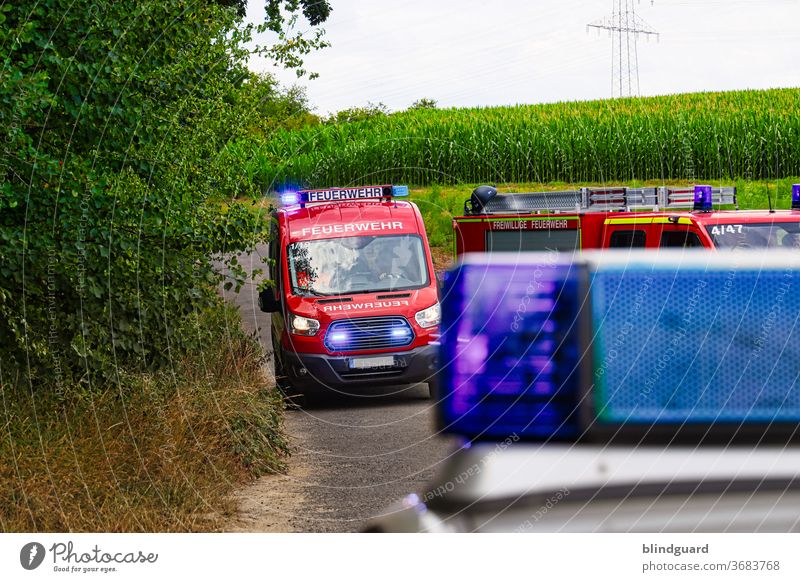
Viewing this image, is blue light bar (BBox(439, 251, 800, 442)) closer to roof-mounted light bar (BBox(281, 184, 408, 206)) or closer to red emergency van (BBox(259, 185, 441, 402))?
red emergency van (BBox(259, 185, 441, 402))

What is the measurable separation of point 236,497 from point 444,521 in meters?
6.22

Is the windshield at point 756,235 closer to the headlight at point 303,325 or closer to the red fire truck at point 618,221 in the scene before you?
the red fire truck at point 618,221

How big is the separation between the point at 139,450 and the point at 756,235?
7098 mm

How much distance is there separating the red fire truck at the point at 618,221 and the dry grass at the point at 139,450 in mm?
5074

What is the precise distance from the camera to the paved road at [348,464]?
8211mm

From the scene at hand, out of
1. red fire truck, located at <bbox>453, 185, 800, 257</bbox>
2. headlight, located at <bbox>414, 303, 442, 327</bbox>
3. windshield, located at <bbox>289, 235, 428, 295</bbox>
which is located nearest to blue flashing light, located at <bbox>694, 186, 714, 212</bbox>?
red fire truck, located at <bbox>453, 185, 800, 257</bbox>

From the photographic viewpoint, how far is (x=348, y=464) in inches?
406

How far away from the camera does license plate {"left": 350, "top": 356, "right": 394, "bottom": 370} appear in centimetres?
1352

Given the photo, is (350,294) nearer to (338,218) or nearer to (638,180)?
(338,218)

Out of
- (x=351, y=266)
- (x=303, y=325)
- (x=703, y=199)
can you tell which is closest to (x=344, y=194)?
(x=351, y=266)

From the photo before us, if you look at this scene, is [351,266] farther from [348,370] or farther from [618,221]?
[618,221]

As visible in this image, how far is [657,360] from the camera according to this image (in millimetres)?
2432
